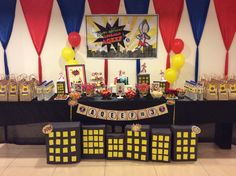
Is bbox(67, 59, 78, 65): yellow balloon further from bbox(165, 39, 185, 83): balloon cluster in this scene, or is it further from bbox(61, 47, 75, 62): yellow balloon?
bbox(165, 39, 185, 83): balloon cluster

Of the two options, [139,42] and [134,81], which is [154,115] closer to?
[134,81]

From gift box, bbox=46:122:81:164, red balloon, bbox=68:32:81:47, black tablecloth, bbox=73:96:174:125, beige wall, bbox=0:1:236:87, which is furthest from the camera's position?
beige wall, bbox=0:1:236:87

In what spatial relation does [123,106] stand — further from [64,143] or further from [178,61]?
[178,61]

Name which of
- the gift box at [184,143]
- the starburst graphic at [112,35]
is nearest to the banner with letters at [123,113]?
the gift box at [184,143]

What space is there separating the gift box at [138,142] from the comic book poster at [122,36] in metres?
1.29

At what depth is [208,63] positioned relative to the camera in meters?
4.32

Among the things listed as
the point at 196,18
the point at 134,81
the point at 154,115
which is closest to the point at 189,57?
the point at 196,18

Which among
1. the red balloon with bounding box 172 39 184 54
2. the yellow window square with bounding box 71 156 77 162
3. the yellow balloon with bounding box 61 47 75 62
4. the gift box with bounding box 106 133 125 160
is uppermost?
the red balloon with bounding box 172 39 184 54

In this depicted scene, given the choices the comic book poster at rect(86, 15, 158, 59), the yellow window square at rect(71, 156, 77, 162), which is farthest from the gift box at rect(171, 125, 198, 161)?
the comic book poster at rect(86, 15, 158, 59)

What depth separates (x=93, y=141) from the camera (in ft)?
11.4

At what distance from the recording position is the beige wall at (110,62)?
4219 millimetres

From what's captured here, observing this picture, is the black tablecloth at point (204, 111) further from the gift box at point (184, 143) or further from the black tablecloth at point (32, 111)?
the black tablecloth at point (32, 111)

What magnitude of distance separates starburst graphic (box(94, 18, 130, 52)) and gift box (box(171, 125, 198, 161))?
1.55 meters

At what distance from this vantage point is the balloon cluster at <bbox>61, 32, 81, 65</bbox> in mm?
4090
